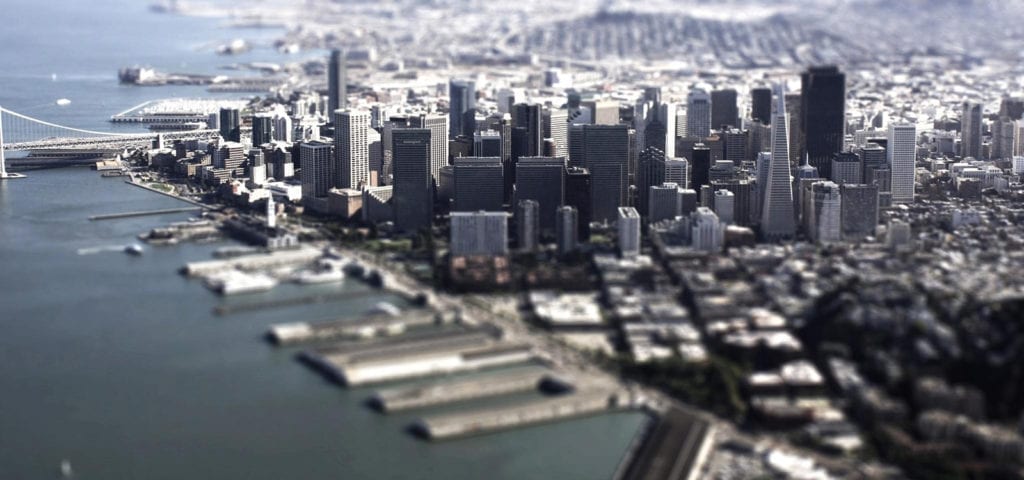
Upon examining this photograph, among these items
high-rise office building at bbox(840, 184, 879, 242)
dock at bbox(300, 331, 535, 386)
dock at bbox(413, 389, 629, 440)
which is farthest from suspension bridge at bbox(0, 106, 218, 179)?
dock at bbox(413, 389, 629, 440)

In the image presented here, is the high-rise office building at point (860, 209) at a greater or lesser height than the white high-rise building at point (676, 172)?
lesser

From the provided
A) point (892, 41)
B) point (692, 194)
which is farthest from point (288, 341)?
point (892, 41)

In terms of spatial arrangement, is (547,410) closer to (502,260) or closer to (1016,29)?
(502,260)

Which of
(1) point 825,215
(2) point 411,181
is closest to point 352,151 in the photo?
(2) point 411,181

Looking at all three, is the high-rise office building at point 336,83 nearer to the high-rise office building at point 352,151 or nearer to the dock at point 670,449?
the high-rise office building at point 352,151

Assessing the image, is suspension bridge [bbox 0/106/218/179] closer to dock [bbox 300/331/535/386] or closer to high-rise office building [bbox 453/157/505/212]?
high-rise office building [bbox 453/157/505/212]

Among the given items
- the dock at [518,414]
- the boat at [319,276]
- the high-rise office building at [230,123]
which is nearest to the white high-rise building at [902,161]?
the boat at [319,276]
